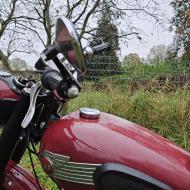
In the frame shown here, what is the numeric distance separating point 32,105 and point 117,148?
36cm

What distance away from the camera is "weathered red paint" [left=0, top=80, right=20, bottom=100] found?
5.81 ft

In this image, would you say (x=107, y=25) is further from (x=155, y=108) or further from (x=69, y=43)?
(x=69, y=43)

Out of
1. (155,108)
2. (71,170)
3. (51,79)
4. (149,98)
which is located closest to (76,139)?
(71,170)

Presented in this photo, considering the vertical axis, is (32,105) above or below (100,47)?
below

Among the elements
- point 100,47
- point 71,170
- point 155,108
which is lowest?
point 155,108

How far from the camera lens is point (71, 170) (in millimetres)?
1518

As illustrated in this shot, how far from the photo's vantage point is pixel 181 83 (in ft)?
21.5

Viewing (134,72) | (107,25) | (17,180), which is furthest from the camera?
(107,25)

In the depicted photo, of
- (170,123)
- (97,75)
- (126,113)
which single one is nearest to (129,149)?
(170,123)

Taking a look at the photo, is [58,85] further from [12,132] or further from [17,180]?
[17,180]

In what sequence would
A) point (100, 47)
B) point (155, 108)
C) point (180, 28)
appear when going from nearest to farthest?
point (100, 47)
point (155, 108)
point (180, 28)

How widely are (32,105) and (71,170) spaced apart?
28 centimetres

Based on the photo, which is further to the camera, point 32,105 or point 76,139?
point 32,105

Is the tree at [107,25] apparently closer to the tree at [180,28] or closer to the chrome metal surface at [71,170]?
the tree at [180,28]
